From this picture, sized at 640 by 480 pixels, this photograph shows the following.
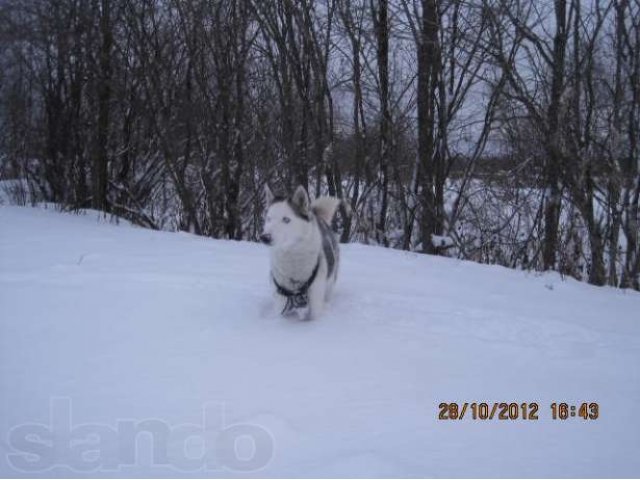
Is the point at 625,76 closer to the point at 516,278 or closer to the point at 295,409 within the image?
the point at 516,278

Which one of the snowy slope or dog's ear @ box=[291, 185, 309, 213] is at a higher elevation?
dog's ear @ box=[291, 185, 309, 213]

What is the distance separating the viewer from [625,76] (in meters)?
7.05

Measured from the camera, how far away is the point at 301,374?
265 centimetres

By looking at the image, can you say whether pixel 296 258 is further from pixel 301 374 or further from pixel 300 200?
pixel 301 374

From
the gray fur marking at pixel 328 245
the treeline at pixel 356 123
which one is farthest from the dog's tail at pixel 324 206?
the treeline at pixel 356 123

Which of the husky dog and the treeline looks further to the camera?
the treeline

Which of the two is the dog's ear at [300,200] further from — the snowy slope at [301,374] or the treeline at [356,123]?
the treeline at [356,123]
